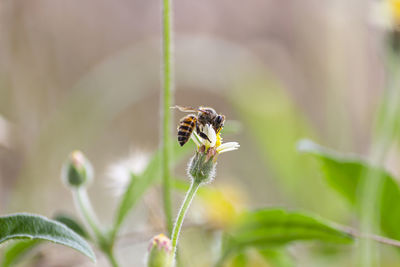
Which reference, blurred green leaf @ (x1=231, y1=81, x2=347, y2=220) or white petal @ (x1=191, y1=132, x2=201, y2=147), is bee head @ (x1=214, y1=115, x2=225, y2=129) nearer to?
white petal @ (x1=191, y1=132, x2=201, y2=147)

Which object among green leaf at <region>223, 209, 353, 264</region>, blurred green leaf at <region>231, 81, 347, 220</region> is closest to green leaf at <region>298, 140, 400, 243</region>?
green leaf at <region>223, 209, 353, 264</region>

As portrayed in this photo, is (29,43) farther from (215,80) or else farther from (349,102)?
(349,102)

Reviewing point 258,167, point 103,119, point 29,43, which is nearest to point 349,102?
point 258,167

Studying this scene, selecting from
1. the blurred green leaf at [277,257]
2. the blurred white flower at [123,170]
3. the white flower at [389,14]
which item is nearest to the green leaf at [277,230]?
the blurred green leaf at [277,257]

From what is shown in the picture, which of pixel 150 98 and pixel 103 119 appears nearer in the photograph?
pixel 103 119

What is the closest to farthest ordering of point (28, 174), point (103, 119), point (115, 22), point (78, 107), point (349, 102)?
point (28, 174) < point (78, 107) < point (103, 119) < point (349, 102) < point (115, 22)

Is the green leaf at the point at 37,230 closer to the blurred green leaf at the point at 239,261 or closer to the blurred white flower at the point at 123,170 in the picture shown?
the blurred white flower at the point at 123,170
